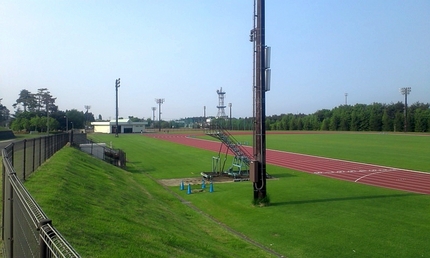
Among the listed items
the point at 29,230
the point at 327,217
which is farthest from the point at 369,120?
the point at 29,230

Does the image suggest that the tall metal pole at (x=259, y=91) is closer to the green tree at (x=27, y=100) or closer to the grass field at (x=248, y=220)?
the grass field at (x=248, y=220)

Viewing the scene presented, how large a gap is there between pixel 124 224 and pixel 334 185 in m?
14.8

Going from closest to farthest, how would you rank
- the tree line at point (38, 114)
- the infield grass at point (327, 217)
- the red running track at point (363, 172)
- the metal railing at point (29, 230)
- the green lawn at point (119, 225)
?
the metal railing at point (29, 230)
the green lawn at point (119, 225)
the infield grass at point (327, 217)
the red running track at point (363, 172)
the tree line at point (38, 114)

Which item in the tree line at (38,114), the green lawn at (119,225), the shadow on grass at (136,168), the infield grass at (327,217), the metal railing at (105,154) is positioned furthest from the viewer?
the tree line at (38,114)

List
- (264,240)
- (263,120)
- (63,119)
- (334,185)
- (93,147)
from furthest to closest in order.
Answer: (63,119) < (93,147) < (334,185) < (263,120) < (264,240)

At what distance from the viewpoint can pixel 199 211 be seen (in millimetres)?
15750

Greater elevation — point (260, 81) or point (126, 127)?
point (260, 81)

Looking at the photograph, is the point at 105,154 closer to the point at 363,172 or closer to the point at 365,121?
the point at 363,172

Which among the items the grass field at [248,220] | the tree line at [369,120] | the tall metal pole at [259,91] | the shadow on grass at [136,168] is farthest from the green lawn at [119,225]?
the tree line at [369,120]

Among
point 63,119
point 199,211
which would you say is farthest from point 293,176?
point 63,119

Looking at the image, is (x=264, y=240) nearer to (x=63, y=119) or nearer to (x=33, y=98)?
(x=63, y=119)

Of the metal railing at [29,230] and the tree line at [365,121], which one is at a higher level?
the tree line at [365,121]

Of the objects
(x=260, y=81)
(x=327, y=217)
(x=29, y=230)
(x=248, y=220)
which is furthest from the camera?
(x=260, y=81)

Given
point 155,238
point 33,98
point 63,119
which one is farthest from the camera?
point 33,98
